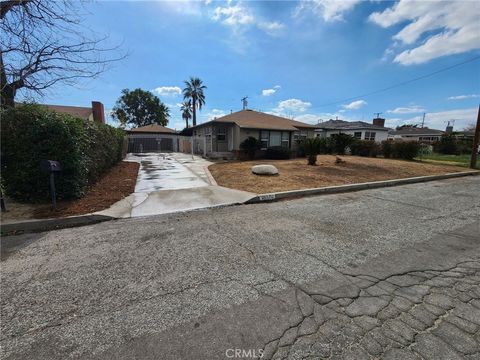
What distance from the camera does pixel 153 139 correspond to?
33.8 meters

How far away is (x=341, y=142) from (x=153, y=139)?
24.8 m

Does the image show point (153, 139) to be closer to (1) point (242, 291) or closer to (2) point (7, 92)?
(2) point (7, 92)

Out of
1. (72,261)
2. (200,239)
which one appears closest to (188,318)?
(200,239)

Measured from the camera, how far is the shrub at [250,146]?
17.8 meters

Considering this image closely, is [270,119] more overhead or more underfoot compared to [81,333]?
more overhead

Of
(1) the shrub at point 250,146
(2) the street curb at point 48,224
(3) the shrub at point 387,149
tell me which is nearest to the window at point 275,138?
(1) the shrub at point 250,146

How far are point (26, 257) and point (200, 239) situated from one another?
8.17ft

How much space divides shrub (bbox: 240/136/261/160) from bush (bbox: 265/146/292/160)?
3.68 ft

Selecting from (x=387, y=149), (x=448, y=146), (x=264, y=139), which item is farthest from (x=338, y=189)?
(x=448, y=146)

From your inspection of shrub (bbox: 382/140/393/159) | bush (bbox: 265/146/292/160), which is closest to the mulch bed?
bush (bbox: 265/146/292/160)

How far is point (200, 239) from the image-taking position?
409cm

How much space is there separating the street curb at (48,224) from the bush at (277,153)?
14.6 m

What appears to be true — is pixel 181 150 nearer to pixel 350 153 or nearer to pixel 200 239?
pixel 350 153

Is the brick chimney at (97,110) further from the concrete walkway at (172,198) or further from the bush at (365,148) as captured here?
the bush at (365,148)
